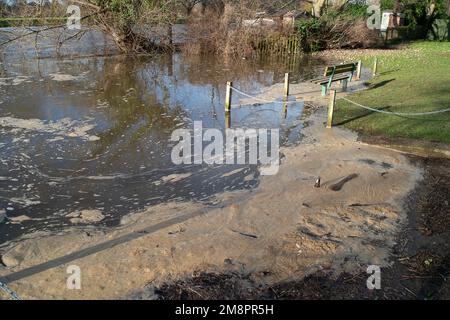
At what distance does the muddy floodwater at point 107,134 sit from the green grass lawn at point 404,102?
60.1 inches

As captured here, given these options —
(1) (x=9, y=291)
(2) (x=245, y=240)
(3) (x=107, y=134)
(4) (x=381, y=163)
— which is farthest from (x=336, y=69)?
(1) (x=9, y=291)

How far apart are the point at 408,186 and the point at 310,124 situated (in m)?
3.74

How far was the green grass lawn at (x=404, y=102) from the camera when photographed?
899 centimetres

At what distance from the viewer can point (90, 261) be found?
469cm

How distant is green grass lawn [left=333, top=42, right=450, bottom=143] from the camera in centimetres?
899

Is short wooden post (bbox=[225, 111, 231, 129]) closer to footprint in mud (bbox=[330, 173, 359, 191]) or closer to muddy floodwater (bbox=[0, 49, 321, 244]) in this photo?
muddy floodwater (bbox=[0, 49, 321, 244])

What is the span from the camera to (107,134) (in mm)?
9430

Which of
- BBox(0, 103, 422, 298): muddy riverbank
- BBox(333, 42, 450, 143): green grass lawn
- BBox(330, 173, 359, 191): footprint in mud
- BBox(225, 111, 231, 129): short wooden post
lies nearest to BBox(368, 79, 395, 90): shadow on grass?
BBox(333, 42, 450, 143): green grass lawn

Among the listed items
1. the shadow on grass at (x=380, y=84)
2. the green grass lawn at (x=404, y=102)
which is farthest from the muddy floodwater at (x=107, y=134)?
the shadow on grass at (x=380, y=84)

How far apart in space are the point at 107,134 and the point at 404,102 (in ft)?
24.9

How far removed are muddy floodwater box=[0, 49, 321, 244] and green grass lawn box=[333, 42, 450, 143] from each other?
5.01 feet

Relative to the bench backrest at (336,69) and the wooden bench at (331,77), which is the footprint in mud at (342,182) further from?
the bench backrest at (336,69)

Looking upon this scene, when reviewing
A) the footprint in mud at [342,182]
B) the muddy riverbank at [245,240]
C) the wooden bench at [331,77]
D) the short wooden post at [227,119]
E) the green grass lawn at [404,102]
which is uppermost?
the wooden bench at [331,77]

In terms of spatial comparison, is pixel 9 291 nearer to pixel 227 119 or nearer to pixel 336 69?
pixel 227 119
